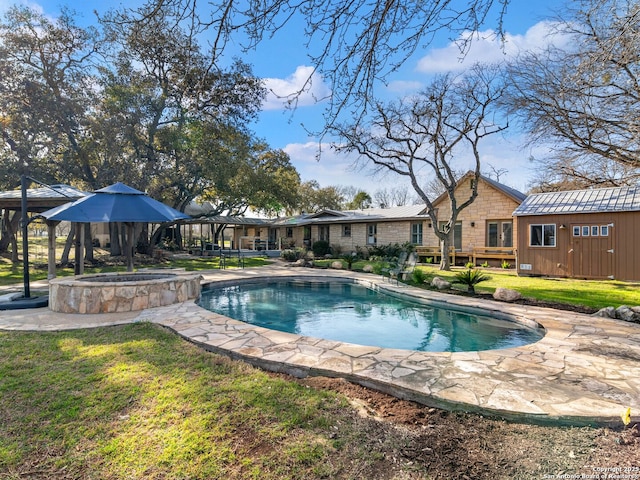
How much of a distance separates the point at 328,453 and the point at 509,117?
14.1 metres

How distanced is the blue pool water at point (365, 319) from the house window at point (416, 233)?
8.91 meters

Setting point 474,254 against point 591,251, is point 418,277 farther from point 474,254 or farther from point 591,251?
point 474,254

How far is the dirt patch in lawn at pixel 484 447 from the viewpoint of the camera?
2262 mm

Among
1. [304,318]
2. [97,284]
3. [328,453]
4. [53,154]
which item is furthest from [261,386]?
[53,154]

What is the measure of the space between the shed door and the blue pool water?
7.29 metres

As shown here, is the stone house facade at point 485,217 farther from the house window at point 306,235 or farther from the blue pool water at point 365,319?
the house window at point 306,235

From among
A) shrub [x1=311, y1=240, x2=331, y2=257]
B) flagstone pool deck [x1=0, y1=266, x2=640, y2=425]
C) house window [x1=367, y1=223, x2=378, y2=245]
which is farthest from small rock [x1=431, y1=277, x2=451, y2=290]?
shrub [x1=311, y1=240, x2=331, y2=257]

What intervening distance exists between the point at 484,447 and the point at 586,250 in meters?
12.5

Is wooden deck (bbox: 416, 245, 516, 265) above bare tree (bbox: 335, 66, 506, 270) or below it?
below

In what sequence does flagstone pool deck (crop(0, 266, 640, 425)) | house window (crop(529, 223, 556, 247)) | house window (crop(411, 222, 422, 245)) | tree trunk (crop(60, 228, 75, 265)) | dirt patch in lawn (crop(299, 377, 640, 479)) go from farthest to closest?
house window (crop(411, 222, 422, 245)), tree trunk (crop(60, 228, 75, 265)), house window (crop(529, 223, 556, 247)), flagstone pool deck (crop(0, 266, 640, 425)), dirt patch in lawn (crop(299, 377, 640, 479))

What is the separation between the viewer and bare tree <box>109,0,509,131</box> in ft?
9.32

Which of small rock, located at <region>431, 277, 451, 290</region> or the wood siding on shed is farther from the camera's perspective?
the wood siding on shed

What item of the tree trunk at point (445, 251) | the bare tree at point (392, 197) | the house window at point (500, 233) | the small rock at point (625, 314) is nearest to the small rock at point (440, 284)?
the small rock at point (625, 314)

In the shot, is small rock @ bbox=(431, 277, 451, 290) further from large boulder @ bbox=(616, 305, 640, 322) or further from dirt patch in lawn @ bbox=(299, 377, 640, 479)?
dirt patch in lawn @ bbox=(299, 377, 640, 479)
